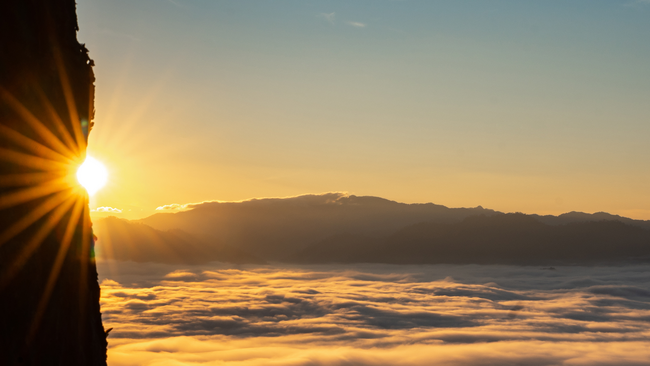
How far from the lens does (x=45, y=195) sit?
6707 mm

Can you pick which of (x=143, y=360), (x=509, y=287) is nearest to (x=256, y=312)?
(x=143, y=360)

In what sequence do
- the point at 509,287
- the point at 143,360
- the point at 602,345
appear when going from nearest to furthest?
the point at 143,360
the point at 602,345
the point at 509,287

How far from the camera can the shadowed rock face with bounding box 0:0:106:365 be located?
19.4 feet

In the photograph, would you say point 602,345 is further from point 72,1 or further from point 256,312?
point 72,1

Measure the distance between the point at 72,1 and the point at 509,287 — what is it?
184468 millimetres

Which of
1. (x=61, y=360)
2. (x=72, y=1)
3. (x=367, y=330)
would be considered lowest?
(x=367, y=330)

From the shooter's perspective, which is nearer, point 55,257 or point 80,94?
point 55,257

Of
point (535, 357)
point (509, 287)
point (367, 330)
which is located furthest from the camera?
point (509, 287)

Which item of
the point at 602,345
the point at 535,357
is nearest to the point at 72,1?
the point at 535,357

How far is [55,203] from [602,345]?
313 ft

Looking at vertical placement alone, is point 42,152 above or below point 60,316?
above

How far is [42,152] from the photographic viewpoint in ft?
22.0

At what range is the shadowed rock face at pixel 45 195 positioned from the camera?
5.93 metres

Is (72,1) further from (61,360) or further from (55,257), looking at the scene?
(61,360)
